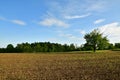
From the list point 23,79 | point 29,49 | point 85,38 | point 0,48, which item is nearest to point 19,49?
point 29,49

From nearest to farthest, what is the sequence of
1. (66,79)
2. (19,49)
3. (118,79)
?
(118,79), (66,79), (19,49)

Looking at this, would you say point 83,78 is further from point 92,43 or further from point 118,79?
point 92,43

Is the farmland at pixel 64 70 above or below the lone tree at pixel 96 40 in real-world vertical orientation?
below

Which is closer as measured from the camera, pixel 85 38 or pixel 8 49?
pixel 85 38

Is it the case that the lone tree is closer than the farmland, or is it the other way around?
the farmland

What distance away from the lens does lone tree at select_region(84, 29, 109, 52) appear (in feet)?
263

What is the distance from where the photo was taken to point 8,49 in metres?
120

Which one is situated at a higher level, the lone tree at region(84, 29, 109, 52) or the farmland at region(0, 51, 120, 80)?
the lone tree at region(84, 29, 109, 52)

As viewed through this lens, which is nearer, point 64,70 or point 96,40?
point 64,70

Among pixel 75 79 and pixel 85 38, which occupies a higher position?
pixel 85 38

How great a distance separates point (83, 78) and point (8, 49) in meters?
110

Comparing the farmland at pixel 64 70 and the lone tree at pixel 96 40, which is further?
the lone tree at pixel 96 40

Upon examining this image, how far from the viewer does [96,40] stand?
80.3m

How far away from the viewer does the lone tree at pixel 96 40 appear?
80.3 m
